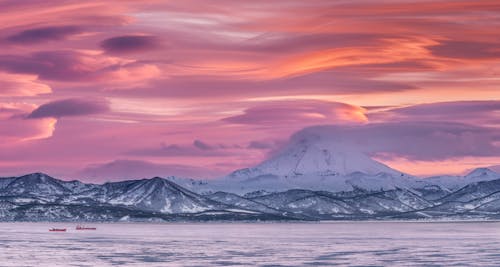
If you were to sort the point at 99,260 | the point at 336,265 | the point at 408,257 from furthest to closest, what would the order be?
the point at 408,257 < the point at 99,260 < the point at 336,265

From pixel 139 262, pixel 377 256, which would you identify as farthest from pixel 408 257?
pixel 139 262

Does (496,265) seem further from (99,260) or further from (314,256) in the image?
(99,260)

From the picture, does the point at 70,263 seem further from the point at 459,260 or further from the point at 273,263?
the point at 459,260

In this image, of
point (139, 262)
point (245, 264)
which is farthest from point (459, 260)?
point (139, 262)

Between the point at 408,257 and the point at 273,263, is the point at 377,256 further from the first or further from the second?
the point at 273,263

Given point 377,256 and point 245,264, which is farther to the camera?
point 377,256

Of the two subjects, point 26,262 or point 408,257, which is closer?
point 26,262

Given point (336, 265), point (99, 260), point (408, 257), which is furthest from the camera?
point (408, 257)

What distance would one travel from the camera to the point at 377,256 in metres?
197

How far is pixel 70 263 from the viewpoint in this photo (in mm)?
171375

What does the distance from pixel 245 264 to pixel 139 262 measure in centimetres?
2043

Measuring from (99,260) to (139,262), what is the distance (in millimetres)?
9366

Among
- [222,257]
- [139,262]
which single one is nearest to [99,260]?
[139,262]

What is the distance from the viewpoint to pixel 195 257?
19125cm
